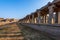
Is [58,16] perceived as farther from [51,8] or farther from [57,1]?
[51,8]

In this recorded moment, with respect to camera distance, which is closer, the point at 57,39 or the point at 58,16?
the point at 57,39

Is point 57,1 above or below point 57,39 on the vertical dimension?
above

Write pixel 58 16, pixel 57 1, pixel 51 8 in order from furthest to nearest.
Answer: pixel 58 16, pixel 57 1, pixel 51 8

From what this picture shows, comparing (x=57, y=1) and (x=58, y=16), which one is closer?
(x=57, y=1)

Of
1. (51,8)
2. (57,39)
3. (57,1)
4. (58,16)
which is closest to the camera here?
(57,39)

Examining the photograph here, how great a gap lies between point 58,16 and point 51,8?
7077mm

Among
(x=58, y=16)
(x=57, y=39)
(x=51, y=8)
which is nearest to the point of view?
(x=57, y=39)

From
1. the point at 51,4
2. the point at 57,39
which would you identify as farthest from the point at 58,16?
the point at 57,39

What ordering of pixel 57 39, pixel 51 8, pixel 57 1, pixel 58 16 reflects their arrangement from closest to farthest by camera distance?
pixel 57 39
pixel 51 8
pixel 57 1
pixel 58 16

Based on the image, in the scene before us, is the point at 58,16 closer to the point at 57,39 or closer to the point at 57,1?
the point at 57,1

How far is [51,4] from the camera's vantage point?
13.5 meters

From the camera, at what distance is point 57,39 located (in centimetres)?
163

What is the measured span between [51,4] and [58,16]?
7.05 m

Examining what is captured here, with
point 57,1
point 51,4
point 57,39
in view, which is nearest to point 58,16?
point 57,1
